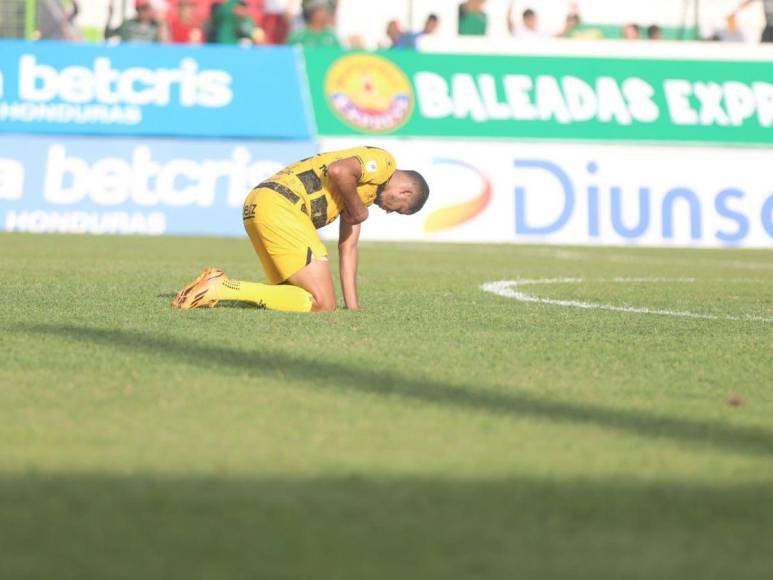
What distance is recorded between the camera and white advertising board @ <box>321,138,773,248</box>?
67.4ft

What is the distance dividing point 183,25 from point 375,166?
46.6 ft

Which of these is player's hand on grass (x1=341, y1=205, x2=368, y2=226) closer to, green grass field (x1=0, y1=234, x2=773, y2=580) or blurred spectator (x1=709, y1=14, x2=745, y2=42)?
green grass field (x1=0, y1=234, x2=773, y2=580)

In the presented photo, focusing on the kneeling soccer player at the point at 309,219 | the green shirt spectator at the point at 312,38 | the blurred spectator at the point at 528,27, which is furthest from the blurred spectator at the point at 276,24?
the kneeling soccer player at the point at 309,219

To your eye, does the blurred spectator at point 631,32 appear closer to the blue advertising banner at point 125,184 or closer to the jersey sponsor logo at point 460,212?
the jersey sponsor logo at point 460,212

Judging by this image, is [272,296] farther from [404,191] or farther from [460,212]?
[460,212]

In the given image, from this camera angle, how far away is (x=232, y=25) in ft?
72.9

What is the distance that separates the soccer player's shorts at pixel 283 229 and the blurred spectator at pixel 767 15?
16045mm

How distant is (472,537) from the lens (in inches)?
150

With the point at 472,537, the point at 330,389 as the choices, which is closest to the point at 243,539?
the point at 472,537

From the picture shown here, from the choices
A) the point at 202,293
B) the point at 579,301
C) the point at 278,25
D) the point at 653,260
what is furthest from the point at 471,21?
the point at 202,293

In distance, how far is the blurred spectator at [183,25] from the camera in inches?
902

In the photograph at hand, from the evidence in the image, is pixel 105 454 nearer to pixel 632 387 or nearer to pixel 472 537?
pixel 472 537

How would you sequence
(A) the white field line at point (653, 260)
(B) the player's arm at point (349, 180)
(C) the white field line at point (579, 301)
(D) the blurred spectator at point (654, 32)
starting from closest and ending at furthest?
(B) the player's arm at point (349, 180), (C) the white field line at point (579, 301), (A) the white field line at point (653, 260), (D) the blurred spectator at point (654, 32)

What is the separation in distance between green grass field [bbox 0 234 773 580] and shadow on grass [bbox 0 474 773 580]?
0.01m
